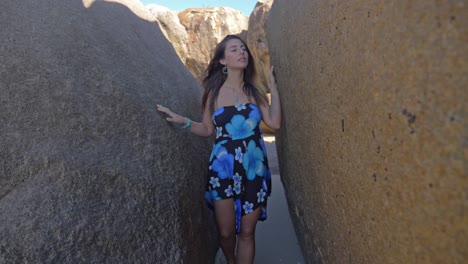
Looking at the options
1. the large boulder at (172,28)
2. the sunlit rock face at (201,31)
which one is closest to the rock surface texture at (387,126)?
the large boulder at (172,28)

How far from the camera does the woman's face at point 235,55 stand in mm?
2227

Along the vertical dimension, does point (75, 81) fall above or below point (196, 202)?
above

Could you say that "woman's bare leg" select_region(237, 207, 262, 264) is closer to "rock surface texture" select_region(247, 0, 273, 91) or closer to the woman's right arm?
the woman's right arm

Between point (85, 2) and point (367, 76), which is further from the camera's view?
point (85, 2)

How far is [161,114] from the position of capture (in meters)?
2.02

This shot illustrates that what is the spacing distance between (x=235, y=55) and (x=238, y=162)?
723 mm

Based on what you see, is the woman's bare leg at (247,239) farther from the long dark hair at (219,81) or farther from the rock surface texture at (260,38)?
the rock surface texture at (260,38)

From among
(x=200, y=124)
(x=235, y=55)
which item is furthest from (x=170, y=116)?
(x=235, y=55)

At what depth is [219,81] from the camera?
7.46ft

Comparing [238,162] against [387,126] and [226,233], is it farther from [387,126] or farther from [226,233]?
[387,126]

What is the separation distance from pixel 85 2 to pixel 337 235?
6.59 ft

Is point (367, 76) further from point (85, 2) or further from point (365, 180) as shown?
point (85, 2)

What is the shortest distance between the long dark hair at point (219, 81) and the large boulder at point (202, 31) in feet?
37.9

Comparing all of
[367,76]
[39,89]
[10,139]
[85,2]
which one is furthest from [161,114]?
[367,76]
